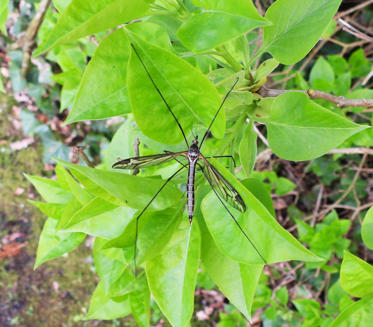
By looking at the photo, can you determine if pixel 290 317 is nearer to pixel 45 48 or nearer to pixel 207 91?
pixel 207 91

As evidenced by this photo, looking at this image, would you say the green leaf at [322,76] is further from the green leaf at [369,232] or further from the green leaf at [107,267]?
the green leaf at [107,267]

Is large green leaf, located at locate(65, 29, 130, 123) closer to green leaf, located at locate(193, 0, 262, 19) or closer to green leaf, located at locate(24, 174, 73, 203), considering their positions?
green leaf, located at locate(193, 0, 262, 19)

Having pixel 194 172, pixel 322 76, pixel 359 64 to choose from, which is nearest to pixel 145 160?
pixel 194 172

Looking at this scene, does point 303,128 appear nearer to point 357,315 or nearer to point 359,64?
point 357,315

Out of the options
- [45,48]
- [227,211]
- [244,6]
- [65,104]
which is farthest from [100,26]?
[65,104]

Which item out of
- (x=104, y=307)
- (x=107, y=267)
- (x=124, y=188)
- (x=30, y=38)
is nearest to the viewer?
(x=124, y=188)

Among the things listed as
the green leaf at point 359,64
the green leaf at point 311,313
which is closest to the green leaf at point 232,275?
the green leaf at point 311,313

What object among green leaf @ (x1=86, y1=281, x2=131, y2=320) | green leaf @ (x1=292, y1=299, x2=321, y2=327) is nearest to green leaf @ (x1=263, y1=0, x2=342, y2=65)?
green leaf @ (x1=86, y1=281, x2=131, y2=320)
